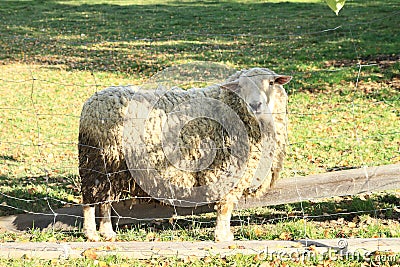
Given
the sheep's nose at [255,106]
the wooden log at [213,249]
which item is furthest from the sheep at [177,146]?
the wooden log at [213,249]

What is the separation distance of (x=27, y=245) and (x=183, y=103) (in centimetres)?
183

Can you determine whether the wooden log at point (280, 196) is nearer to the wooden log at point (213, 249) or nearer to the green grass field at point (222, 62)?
the green grass field at point (222, 62)

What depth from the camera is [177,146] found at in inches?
207

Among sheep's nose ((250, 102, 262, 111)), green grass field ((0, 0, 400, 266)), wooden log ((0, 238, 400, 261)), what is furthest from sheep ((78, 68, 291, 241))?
wooden log ((0, 238, 400, 261))

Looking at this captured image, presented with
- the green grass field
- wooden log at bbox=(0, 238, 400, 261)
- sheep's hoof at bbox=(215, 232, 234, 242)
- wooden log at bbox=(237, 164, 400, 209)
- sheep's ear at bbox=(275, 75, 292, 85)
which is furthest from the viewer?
the green grass field

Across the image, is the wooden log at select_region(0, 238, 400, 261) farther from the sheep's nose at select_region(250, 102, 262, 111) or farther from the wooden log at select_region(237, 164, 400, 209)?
the sheep's nose at select_region(250, 102, 262, 111)

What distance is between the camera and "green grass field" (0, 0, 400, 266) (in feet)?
18.7

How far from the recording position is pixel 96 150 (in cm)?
526

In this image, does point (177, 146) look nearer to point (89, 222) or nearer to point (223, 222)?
point (223, 222)

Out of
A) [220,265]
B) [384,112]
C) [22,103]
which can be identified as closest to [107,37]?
[22,103]

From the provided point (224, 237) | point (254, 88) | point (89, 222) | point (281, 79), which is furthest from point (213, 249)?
point (281, 79)

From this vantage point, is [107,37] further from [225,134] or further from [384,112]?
[225,134]

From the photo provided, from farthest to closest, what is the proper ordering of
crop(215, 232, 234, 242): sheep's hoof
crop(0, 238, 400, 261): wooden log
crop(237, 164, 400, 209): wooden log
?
crop(237, 164, 400, 209): wooden log → crop(215, 232, 234, 242): sheep's hoof → crop(0, 238, 400, 261): wooden log

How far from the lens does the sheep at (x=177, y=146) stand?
17.2 feet
